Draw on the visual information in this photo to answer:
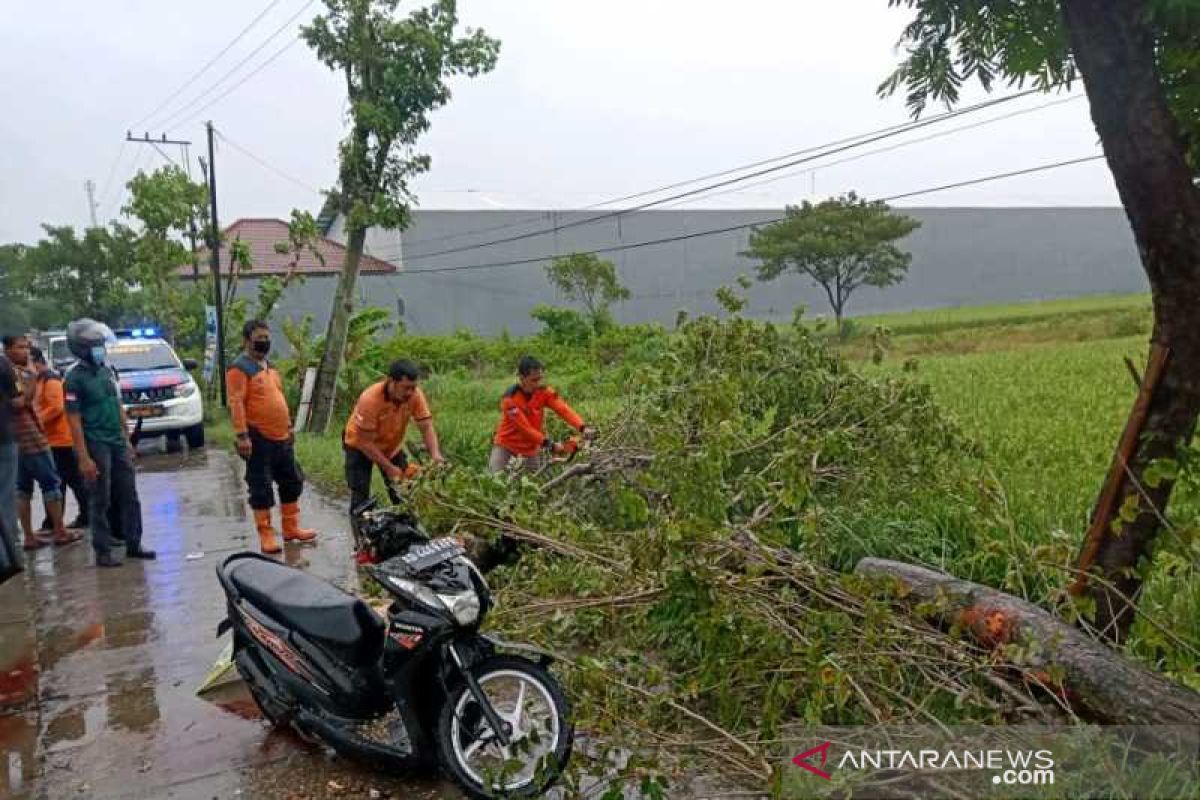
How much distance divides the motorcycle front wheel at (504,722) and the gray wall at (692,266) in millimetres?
35624

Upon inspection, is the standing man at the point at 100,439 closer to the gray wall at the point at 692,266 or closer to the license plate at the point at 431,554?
the license plate at the point at 431,554

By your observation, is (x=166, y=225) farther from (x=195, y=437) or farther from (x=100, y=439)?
(x=100, y=439)

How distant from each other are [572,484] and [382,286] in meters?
36.1

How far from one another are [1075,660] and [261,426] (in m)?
5.89

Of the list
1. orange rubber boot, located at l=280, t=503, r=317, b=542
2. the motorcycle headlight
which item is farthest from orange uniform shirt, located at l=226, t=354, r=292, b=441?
the motorcycle headlight

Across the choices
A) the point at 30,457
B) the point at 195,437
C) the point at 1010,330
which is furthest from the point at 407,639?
the point at 1010,330

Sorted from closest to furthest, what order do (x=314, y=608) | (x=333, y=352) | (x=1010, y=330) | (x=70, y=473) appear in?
(x=314, y=608) → (x=70, y=473) → (x=333, y=352) → (x=1010, y=330)

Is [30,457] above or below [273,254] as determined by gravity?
below

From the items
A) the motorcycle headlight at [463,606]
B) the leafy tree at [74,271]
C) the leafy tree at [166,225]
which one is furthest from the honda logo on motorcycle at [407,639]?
the leafy tree at [74,271]

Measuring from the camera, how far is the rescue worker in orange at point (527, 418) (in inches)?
276

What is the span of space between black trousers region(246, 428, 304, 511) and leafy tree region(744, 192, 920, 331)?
3414 centimetres

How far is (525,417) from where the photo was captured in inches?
281

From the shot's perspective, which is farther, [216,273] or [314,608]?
[216,273]

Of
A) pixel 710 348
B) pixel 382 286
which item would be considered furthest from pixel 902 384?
pixel 382 286
